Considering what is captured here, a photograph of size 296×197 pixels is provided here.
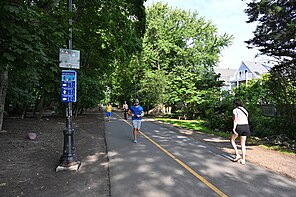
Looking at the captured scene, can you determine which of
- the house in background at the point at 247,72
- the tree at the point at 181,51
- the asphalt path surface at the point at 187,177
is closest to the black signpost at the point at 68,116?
the asphalt path surface at the point at 187,177

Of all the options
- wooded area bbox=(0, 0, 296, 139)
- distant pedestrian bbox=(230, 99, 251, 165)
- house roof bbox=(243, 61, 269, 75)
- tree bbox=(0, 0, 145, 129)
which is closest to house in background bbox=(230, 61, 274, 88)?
house roof bbox=(243, 61, 269, 75)

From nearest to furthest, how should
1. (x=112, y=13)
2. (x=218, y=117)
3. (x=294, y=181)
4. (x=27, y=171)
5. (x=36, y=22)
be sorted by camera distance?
(x=36, y=22) < (x=294, y=181) < (x=27, y=171) < (x=112, y=13) < (x=218, y=117)

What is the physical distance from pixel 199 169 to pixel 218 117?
11525mm

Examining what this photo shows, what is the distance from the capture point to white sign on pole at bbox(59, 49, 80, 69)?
5812 mm

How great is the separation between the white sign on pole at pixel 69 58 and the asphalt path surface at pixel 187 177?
10.0 ft

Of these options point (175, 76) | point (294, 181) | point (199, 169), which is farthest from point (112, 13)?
point (175, 76)

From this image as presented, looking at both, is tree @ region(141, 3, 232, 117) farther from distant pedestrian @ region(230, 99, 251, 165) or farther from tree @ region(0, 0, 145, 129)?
distant pedestrian @ region(230, 99, 251, 165)

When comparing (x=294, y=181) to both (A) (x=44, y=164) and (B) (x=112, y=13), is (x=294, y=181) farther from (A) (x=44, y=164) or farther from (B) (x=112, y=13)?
(B) (x=112, y=13)

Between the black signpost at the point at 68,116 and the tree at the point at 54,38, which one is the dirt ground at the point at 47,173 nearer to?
the black signpost at the point at 68,116

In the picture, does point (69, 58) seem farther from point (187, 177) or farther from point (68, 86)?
point (187, 177)

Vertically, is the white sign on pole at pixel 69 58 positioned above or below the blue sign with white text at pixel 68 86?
above

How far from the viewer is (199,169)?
18.7 feet

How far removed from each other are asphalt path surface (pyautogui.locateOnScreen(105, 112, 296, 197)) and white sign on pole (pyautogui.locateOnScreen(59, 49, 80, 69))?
3054 mm

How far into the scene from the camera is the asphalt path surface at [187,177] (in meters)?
4.26
